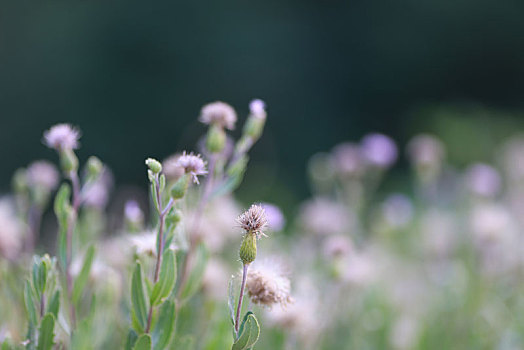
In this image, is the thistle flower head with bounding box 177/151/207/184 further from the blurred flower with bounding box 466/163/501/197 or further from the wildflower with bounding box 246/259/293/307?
the blurred flower with bounding box 466/163/501/197

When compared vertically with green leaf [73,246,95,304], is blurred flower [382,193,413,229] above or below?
above

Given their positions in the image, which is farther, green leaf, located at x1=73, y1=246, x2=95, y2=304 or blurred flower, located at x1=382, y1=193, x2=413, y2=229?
blurred flower, located at x1=382, y1=193, x2=413, y2=229

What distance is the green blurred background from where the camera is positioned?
5930 millimetres

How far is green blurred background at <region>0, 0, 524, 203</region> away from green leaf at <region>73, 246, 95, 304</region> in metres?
4.71

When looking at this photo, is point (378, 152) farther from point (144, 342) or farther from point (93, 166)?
point (144, 342)

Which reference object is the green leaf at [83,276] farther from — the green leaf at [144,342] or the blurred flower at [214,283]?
the blurred flower at [214,283]

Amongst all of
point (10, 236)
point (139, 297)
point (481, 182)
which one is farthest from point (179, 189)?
point (481, 182)

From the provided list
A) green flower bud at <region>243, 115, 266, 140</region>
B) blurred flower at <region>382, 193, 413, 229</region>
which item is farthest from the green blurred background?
green flower bud at <region>243, 115, 266, 140</region>

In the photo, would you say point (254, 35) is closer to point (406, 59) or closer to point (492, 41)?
point (406, 59)

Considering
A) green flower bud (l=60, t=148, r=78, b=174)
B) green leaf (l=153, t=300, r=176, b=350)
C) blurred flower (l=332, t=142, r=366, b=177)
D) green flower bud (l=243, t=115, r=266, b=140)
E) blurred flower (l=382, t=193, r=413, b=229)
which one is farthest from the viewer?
blurred flower (l=382, t=193, r=413, b=229)

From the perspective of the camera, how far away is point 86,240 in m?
1.26

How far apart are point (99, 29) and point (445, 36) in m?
3.43

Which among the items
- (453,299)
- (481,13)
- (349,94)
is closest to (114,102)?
(349,94)

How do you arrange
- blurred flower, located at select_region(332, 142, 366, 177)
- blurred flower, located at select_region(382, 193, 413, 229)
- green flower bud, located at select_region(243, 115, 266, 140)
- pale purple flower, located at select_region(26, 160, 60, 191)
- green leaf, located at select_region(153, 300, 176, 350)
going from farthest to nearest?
1. blurred flower, located at select_region(382, 193, 413, 229)
2. blurred flower, located at select_region(332, 142, 366, 177)
3. pale purple flower, located at select_region(26, 160, 60, 191)
4. green flower bud, located at select_region(243, 115, 266, 140)
5. green leaf, located at select_region(153, 300, 176, 350)
